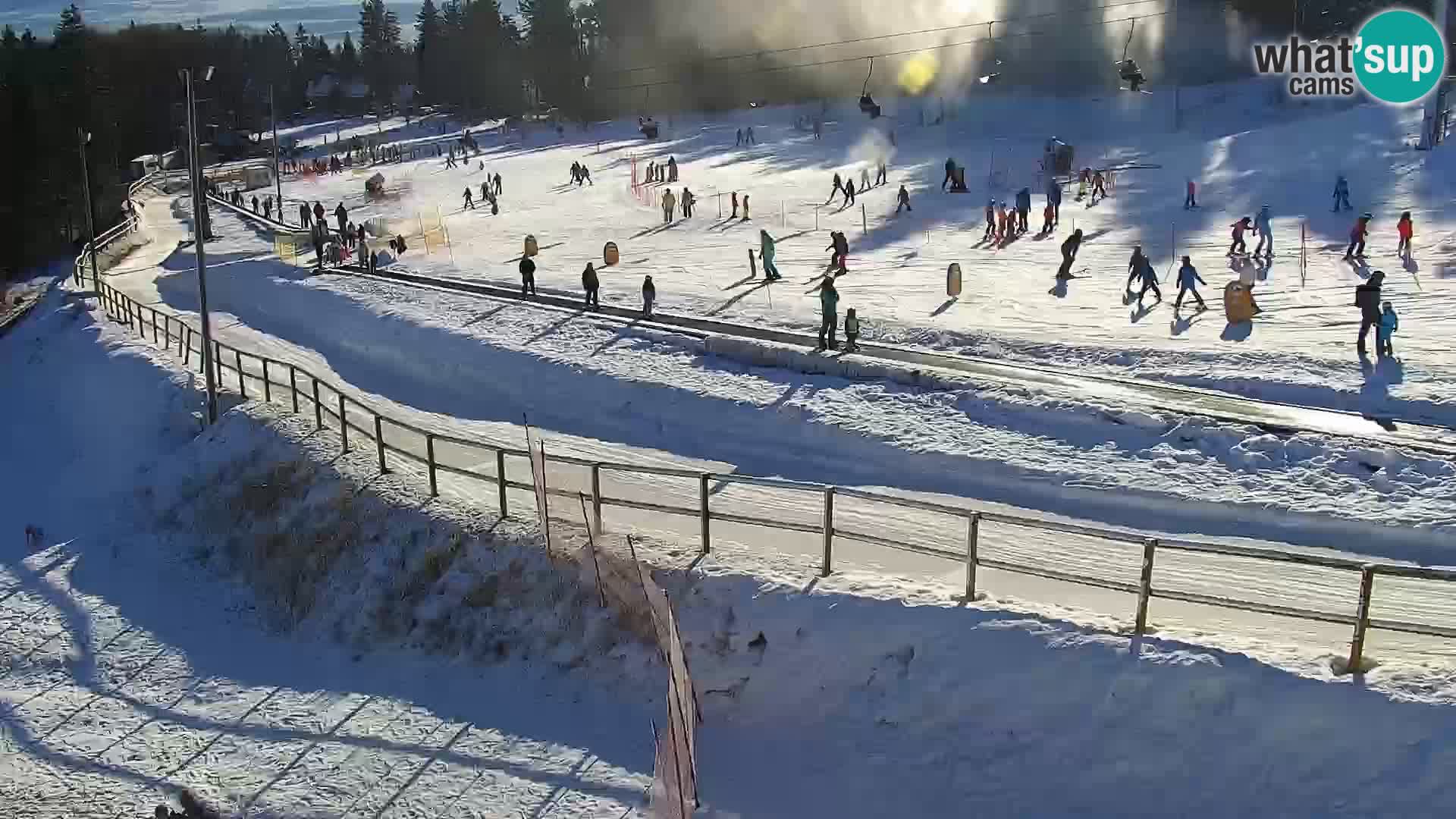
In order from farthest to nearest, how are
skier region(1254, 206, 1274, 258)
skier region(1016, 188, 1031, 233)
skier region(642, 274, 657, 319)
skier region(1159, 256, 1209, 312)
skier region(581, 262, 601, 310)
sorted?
1. skier region(1016, 188, 1031, 233)
2. skier region(1254, 206, 1274, 258)
3. skier region(581, 262, 601, 310)
4. skier region(642, 274, 657, 319)
5. skier region(1159, 256, 1209, 312)

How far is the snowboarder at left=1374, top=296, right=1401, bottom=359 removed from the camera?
18.9 metres

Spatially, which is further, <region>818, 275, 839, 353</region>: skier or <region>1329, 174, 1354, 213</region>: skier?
<region>1329, 174, 1354, 213</region>: skier

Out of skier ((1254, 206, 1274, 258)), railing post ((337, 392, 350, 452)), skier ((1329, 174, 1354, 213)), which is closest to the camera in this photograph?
railing post ((337, 392, 350, 452))

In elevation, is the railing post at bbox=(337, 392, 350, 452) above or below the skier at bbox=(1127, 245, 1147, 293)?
below

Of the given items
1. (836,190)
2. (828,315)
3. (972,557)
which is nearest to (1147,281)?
(828,315)

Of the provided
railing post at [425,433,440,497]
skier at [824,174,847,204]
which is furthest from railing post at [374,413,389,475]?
skier at [824,174,847,204]

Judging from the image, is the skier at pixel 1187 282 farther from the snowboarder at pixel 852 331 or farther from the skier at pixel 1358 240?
the snowboarder at pixel 852 331

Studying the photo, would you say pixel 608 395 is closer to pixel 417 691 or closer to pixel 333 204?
pixel 417 691

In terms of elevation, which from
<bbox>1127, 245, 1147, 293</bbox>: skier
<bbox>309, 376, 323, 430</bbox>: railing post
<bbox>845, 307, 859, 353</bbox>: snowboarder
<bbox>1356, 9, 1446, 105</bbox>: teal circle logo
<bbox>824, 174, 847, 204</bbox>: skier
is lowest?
<bbox>309, 376, 323, 430</bbox>: railing post

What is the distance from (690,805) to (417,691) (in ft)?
12.4

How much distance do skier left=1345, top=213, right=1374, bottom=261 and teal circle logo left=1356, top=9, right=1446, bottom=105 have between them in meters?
25.3

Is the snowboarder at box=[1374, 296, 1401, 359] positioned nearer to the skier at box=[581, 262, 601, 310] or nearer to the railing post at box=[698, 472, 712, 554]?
the railing post at box=[698, 472, 712, 554]

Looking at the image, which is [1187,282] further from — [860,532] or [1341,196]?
[860,532]

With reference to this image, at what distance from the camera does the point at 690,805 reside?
9.35 m
